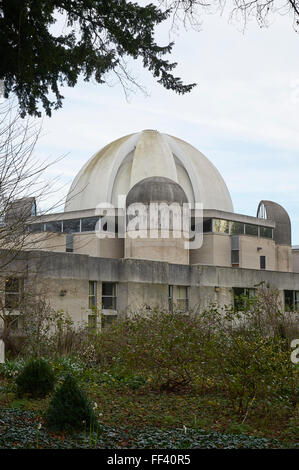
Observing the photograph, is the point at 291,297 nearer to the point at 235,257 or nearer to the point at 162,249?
the point at 162,249

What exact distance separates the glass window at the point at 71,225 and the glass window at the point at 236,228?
11.0 metres

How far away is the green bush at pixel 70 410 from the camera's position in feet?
22.0

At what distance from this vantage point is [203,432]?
712 cm

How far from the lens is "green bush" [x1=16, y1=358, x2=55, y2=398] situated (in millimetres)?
9070

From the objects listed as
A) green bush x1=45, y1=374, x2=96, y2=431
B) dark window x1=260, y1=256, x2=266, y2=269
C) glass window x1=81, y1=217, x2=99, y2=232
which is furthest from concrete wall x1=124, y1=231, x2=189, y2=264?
green bush x1=45, y1=374, x2=96, y2=431

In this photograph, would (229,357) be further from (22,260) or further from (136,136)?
(136,136)

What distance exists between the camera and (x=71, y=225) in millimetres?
38219

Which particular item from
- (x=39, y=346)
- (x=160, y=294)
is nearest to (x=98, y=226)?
(x=160, y=294)

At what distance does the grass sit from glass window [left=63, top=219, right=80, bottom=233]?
27.9 m

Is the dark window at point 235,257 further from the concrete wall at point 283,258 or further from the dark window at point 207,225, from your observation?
the concrete wall at point 283,258

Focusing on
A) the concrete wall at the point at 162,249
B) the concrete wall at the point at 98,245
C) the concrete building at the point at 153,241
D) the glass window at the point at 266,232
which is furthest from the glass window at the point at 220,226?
the concrete wall at the point at 162,249

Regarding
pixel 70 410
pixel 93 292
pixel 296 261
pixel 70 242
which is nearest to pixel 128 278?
pixel 93 292

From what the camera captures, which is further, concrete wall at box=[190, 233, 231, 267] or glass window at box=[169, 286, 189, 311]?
Result: concrete wall at box=[190, 233, 231, 267]

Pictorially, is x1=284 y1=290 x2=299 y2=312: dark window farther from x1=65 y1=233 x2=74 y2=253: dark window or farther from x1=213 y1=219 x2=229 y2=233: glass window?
x1=65 y1=233 x2=74 y2=253: dark window
